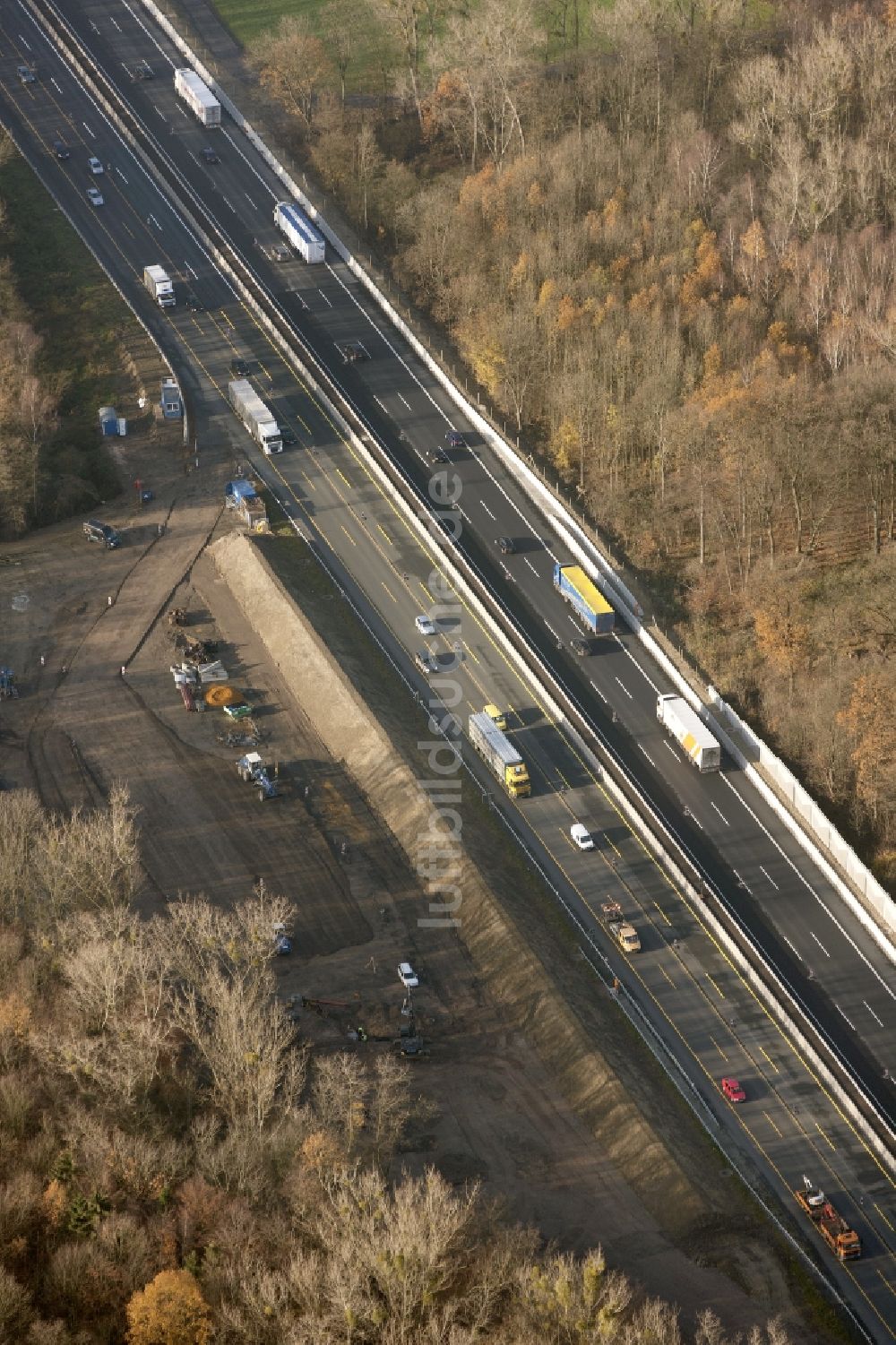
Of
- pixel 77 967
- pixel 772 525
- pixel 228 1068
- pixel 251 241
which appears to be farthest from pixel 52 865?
pixel 251 241

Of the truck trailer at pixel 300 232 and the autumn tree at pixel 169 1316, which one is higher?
A: the truck trailer at pixel 300 232

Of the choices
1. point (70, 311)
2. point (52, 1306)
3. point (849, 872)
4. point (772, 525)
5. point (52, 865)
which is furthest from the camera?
point (70, 311)

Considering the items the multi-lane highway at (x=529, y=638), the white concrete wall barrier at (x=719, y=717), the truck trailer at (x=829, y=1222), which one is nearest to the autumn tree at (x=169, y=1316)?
the truck trailer at (x=829, y=1222)

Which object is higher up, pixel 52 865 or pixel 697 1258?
pixel 52 865

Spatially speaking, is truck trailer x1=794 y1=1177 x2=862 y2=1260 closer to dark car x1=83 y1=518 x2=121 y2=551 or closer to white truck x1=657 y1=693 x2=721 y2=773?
white truck x1=657 y1=693 x2=721 y2=773

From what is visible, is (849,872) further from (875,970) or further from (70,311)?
(70,311)

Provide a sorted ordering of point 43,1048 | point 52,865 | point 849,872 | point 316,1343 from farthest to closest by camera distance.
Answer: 1. point 849,872
2. point 52,865
3. point 43,1048
4. point 316,1343

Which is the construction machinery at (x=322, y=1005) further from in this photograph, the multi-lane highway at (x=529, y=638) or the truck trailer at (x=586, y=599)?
the truck trailer at (x=586, y=599)
